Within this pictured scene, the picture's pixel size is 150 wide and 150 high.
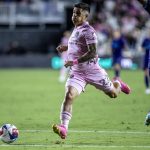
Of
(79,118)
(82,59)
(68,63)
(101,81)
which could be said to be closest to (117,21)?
(79,118)

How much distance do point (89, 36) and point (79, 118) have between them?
14.6ft

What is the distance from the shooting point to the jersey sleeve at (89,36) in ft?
39.0

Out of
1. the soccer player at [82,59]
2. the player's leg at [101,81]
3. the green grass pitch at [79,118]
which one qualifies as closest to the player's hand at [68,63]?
the soccer player at [82,59]

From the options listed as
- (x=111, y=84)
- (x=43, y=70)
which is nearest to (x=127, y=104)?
(x=111, y=84)

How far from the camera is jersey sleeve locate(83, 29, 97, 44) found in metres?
11.9

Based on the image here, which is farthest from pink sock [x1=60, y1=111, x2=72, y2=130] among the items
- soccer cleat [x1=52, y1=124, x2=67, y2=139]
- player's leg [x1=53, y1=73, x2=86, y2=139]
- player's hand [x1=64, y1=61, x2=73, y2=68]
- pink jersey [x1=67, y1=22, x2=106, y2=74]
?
pink jersey [x1=67, y1=22, x2=106, y2=74]

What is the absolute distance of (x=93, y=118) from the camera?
52.2 feet

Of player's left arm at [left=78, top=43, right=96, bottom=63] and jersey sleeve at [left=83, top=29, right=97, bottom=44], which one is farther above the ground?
jersey sleeve at [left=83, top=29, right=97, bottom=44]

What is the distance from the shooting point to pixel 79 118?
Result: 1598 cm

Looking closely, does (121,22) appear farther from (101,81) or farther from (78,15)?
(78,15)

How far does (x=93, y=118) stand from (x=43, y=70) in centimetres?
2310

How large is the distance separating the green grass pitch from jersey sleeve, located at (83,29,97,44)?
6.01 feet

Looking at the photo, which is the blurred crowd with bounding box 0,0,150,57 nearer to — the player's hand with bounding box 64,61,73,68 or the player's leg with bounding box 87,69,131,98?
the player's leg with bounding box 87,69,131,98

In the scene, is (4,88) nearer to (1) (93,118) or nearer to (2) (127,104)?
(2) (127,104)
